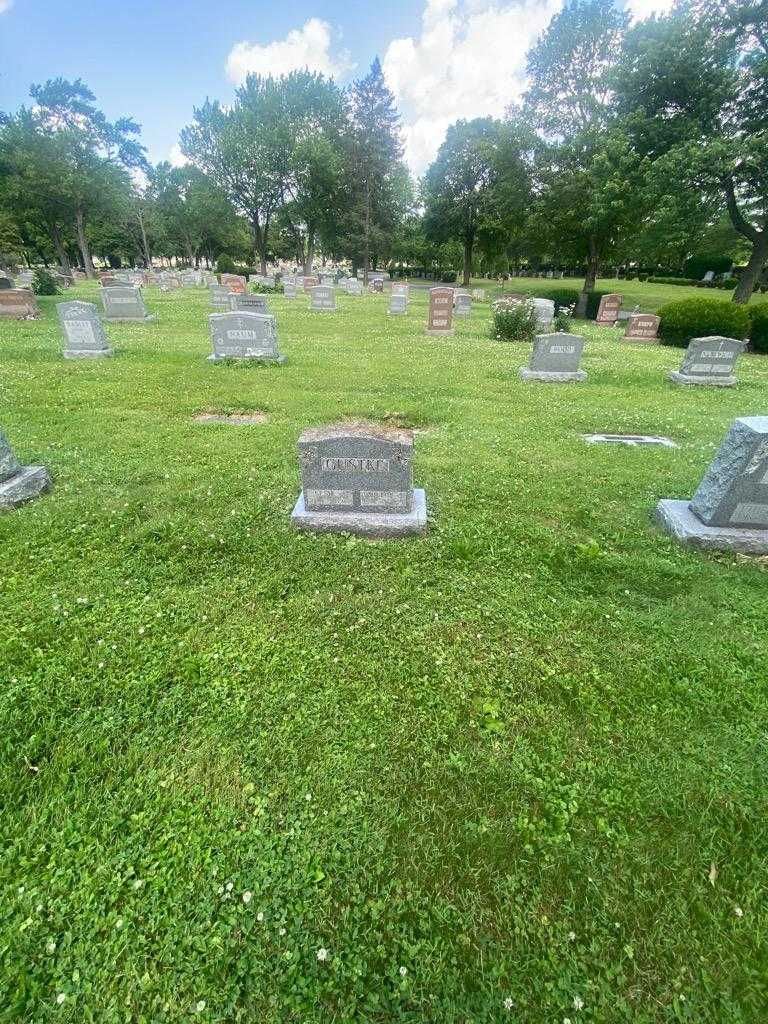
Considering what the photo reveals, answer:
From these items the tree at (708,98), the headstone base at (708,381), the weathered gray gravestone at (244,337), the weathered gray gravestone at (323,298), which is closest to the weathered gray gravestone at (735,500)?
the headstone base at (708,381)

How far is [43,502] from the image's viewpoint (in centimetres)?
494

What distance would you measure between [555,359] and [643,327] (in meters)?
9.87

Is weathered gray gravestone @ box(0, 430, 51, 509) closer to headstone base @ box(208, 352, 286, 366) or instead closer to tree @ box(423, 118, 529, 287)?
headstone base @ box(208, 352, 286, 366)

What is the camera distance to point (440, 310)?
1786 centimetres

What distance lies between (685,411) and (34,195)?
50609 millimetres

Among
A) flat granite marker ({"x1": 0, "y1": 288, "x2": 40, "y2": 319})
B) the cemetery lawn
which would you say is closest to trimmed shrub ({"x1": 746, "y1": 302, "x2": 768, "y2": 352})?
the cemetery lawn

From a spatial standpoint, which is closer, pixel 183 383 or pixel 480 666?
pixel 480 666

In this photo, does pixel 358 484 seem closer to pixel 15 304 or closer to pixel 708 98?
pixel 15 304

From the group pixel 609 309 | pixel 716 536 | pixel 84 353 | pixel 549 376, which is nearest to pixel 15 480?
pixel 716 536

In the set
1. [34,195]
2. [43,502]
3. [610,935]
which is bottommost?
[610,935]

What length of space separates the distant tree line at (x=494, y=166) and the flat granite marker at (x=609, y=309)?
9.63 feet

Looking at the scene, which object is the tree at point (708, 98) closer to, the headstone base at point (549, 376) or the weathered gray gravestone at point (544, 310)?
the weathered gray gravestone at point (544, 310)

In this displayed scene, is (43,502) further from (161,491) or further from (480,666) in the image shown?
(480,666)

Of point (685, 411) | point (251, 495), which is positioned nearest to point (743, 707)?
point (251, 495)
